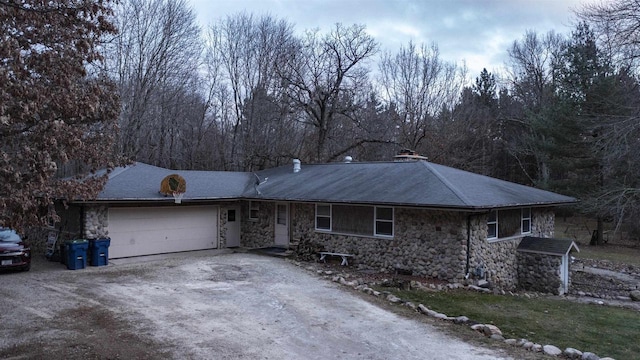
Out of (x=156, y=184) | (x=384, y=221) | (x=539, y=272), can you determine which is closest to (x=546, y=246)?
(x=539, y=272)

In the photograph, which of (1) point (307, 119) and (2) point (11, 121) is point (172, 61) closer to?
(1) point (307, 119)

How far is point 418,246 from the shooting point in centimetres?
1366

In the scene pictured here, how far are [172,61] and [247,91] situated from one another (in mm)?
5457

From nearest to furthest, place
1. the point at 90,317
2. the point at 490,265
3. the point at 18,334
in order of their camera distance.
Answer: the point at 18,334 < the point at 90,317 < the point at 490,265

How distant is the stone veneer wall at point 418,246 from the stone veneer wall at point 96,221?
24.2ft

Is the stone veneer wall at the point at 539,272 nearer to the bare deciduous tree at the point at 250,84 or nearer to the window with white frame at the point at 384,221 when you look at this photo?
the window with white frame at the point at 384,221

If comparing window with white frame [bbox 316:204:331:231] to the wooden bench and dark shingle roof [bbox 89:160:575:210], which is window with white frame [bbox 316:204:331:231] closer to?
dark shingle roof [bbox 89:160:575:210]

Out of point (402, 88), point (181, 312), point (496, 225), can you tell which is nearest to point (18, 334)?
point (181, 312)

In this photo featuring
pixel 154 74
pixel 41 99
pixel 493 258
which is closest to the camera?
pixel 41 99

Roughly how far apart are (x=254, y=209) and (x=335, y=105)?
46.5 ft

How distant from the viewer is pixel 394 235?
14234mm

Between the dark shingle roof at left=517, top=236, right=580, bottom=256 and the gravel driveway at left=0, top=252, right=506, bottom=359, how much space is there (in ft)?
23.1

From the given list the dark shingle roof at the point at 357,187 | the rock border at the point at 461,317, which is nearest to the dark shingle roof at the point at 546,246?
the dark shingle roof at the point at 357,187

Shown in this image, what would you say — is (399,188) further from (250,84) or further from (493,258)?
(250,84)
